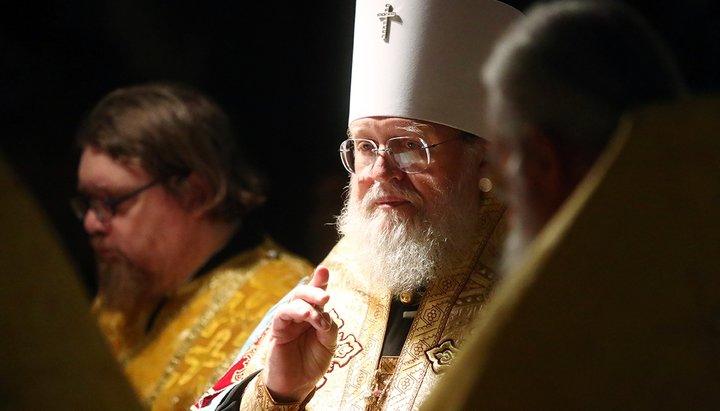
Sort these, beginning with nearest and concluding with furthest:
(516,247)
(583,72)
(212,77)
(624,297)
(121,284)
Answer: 1. (624,297)
2. (583,72)
3. (516,247)
4. (212,77)
5. (121,284)

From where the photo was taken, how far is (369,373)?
2680 millimetres

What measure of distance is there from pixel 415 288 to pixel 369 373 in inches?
10.4

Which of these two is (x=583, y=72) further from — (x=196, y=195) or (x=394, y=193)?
(x=196, y=195)

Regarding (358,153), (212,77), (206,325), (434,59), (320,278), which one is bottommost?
(206,325)

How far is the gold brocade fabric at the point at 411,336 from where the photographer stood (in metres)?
2.62

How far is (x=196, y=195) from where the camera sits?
13.2ft

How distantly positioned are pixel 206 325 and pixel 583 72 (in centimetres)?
244

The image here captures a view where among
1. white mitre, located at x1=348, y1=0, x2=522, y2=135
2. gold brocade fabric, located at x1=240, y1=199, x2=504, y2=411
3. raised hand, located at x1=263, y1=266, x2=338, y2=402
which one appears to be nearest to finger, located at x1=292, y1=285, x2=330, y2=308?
raised hand, located at x1=263, y1=266, x2=338, y2=402

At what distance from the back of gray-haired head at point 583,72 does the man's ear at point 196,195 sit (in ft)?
7.74

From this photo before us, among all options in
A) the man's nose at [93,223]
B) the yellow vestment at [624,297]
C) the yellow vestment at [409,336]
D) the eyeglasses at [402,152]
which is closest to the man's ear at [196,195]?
the man's nose at [93,223]

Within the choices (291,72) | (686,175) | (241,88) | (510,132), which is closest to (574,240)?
(686,175)

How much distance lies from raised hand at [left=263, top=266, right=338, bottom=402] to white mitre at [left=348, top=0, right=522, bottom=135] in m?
0.53

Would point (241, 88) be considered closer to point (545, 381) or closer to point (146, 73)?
point (146, 73)

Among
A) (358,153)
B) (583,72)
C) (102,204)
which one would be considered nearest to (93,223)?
(102,204)
